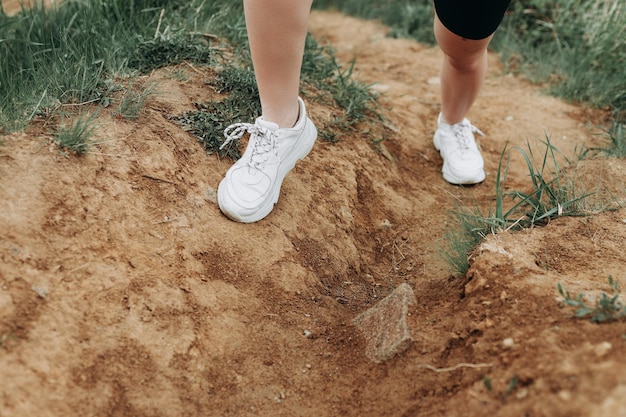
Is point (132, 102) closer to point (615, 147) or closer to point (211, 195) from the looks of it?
point (211, 195)

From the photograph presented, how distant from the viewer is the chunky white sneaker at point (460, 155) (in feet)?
9.08

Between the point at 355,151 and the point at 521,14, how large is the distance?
2119 mm

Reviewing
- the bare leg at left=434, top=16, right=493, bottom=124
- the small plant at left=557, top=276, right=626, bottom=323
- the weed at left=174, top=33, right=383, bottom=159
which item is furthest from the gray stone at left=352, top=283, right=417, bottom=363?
the bare leg at left=434, top=16, right=493, bottom=124

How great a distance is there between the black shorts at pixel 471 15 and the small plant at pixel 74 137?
1214mm

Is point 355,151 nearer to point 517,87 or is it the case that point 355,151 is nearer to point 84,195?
point 84,195

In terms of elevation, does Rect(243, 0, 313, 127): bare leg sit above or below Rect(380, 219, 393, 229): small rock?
above

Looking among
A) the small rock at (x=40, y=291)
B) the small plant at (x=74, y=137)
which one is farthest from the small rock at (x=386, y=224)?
the small rock at (x=40, y=291)

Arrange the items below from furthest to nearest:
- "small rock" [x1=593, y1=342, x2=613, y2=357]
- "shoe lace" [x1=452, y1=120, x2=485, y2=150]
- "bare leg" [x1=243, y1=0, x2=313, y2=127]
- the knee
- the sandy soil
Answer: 1. "shoe lace" [x1=452, y1=120, x2=485, y2=150]
2. the knee
3. "bare leg" [x1=243, y1=0, x2=313, y2=127]
4. the sandy soil
5. "small rock" [x1=593, y1=342, x2=613, y2=357]

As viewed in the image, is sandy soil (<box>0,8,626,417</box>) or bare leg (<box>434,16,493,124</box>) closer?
sandy soil (<box>0,8,626,417</box>)

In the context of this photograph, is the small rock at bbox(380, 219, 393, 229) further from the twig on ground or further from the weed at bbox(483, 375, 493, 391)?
the weed at bbox(483, 375, 493, 391)

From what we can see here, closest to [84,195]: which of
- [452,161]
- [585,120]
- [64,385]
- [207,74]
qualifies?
[64,385]

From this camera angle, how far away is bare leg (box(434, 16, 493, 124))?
7.40 feet

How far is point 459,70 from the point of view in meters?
2.53

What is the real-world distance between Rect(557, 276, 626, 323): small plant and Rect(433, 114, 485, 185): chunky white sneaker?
3.92ft
